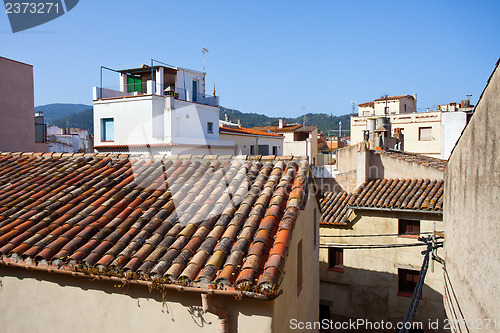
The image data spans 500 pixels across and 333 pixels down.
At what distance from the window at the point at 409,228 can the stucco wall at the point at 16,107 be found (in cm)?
1628

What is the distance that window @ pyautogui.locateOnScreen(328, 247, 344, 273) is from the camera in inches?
650

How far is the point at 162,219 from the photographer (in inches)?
232

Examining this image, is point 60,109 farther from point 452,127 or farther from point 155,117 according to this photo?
point 452,127

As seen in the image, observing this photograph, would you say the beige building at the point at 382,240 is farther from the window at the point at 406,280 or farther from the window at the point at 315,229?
the window at the point at 315,229

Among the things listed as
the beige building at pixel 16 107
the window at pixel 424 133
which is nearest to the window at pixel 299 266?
the beige building at pixel 16 107

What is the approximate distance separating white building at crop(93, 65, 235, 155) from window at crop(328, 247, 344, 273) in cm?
1414

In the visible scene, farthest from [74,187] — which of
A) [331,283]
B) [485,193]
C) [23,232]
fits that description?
[331,283]

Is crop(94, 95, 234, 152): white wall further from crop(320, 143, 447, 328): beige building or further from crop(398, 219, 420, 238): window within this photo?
crop(398, 219, 420, 238): window

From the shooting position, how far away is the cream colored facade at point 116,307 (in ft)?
15.1

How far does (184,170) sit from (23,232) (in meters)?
2.94

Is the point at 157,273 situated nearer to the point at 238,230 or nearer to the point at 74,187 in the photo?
the point at 238,230

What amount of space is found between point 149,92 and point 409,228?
70.7 ft

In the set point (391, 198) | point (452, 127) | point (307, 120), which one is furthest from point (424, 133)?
point (307, 120)

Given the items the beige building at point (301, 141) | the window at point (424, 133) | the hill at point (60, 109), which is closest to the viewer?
the window at point (424, 133)
